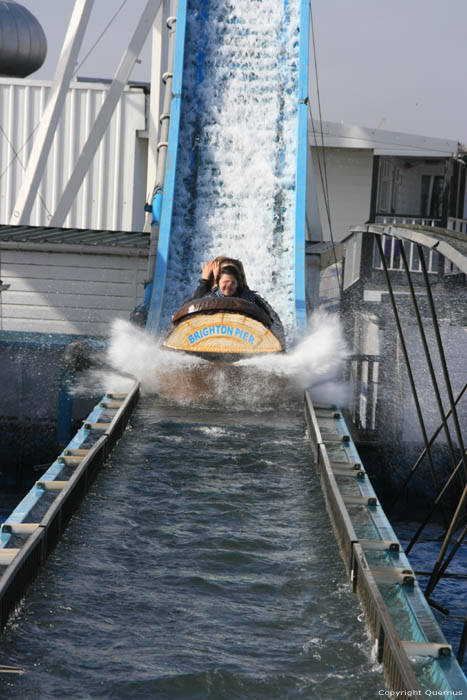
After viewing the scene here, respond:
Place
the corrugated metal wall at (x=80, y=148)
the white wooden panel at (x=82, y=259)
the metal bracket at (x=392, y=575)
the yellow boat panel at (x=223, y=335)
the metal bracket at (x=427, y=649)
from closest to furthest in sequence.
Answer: the metal bracket at (x=427, y=649) < the metal bracket at (x=392, y=575) < the yellow boat panel at (x=223, y=335) < the white wooden panel at (x=82, y=259) < the corrugated metal wall at (x=80, y=148)

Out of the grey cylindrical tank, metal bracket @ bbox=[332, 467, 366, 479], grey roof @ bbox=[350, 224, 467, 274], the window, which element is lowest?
metal bracket @ bbox=[332, 467, 366, 479]

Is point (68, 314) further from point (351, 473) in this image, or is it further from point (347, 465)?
point (351, 473)

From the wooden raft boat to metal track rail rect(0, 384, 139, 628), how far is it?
1.32m

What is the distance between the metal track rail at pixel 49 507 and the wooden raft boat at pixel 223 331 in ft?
4.35

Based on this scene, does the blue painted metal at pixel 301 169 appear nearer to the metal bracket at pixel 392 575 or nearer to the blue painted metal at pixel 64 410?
the blue painted metal at pixel 64 410

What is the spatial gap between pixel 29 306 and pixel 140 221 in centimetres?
562

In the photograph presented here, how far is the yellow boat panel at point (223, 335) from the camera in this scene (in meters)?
8.52

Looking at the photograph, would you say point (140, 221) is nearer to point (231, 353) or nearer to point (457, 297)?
point (457, 297)

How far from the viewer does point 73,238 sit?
43.5 feet

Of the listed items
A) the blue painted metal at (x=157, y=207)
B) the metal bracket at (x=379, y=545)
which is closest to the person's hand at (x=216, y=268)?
the blue painted metal at (x=157, y=207)

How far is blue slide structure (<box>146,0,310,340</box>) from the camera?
11.4m

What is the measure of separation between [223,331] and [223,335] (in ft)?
0.12

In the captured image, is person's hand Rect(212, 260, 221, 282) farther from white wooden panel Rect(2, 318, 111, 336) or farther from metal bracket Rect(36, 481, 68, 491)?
metal bracket Rect(36, 481, 68, 491)

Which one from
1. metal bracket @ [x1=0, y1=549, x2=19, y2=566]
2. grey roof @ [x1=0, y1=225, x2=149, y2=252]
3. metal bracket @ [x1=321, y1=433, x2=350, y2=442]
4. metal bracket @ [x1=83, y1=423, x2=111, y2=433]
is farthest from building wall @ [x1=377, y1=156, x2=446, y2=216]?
metal bracket @ [x1=0, y1=549, x2=19, y2=566]
